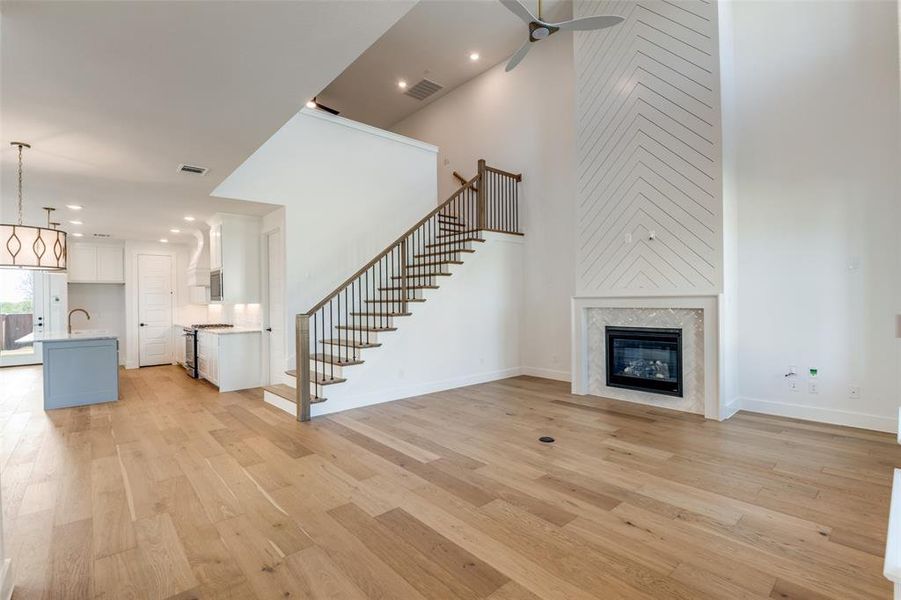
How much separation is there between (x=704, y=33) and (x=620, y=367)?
3770 mm

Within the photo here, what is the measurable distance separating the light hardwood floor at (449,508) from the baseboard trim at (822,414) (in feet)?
0.48

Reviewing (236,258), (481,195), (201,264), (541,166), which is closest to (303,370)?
(236,258)

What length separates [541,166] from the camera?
6.82 meters

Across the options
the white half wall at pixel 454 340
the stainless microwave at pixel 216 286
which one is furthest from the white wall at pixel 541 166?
the stainless microwave at pixel 216 286

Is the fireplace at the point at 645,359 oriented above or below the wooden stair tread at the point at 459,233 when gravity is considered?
below

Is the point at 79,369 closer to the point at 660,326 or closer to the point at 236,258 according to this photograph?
the point at 236,258

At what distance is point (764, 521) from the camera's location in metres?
2.41

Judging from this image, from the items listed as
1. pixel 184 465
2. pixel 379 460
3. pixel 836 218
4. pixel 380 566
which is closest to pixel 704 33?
pixel 836 218

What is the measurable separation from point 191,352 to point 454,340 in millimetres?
4806

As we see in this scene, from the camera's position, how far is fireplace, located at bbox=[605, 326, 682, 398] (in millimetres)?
4785

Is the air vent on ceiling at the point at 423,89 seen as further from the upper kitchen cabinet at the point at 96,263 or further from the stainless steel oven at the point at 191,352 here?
the upper kitchen cabinet at the point at 96,263

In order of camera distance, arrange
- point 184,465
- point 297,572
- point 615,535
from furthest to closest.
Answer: point 184,465 < point 615,535 < point 297,572

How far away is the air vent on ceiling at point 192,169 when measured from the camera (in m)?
4.42

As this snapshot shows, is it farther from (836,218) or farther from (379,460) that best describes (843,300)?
(379,460)
